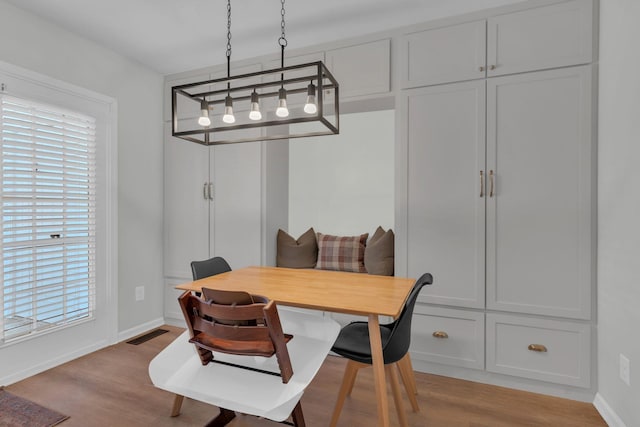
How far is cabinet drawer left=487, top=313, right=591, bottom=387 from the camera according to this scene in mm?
2133

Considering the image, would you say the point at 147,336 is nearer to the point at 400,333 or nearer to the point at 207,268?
the point at 207,268

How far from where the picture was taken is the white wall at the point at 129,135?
253 cm

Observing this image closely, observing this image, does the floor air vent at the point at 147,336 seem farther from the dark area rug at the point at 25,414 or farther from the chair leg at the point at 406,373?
the chair leg at the point at 406,373

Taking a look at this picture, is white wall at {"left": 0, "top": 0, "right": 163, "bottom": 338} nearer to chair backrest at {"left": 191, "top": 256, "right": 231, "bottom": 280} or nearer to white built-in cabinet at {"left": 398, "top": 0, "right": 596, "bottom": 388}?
chair backrest at {"left": 191, "top": 256, "right": 231, "bottom": 280}

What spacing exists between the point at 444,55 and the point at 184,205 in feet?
8.76

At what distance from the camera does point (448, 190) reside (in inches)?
96.6

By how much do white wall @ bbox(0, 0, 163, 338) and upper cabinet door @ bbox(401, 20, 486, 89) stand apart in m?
2.45

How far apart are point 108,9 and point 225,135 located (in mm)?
1250
